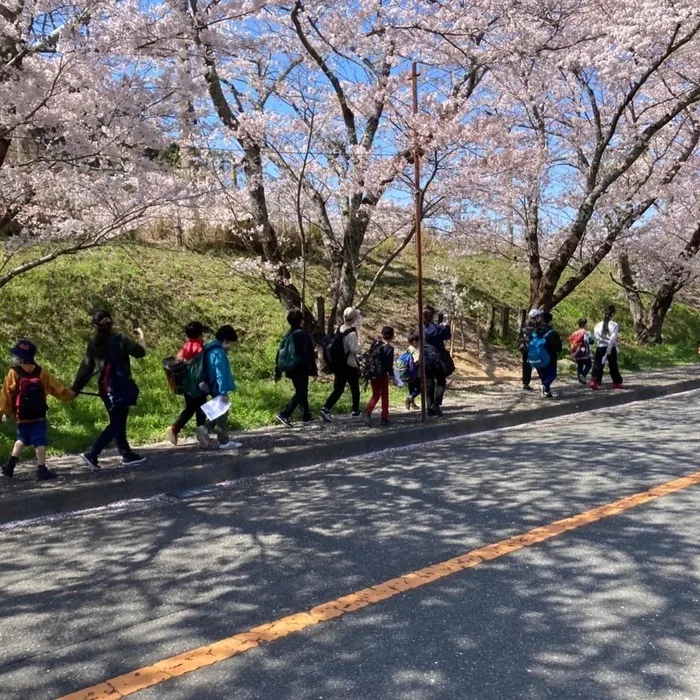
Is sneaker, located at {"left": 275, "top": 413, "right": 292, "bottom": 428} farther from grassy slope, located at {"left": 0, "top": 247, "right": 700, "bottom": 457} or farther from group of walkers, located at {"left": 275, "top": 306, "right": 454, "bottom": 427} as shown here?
grassy slope, located at {"left": 0, "top": 247, "right": 700, "bottom": 457}

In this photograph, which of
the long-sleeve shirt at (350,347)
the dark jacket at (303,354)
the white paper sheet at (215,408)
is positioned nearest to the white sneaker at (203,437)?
the white paper sheet at (215,408)

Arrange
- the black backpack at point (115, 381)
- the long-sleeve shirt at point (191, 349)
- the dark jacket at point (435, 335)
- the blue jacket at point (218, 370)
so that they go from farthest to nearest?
1. the dark jacket at point (435, 335)
2. the long-sleeve shirt at point (191, 349)
3. the blue jacket at point (218, 370)
4. the black backpack at point (115, 381)

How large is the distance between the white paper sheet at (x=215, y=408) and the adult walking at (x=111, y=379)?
28.9 inches

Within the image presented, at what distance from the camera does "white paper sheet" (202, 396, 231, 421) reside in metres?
7.23

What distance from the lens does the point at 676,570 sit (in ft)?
13.6

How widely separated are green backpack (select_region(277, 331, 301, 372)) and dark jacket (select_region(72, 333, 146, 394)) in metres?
2.23

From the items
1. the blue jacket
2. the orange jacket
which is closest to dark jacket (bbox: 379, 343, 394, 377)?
the blue jacket

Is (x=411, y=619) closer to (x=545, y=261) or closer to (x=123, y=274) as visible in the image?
(x=123, y=274)

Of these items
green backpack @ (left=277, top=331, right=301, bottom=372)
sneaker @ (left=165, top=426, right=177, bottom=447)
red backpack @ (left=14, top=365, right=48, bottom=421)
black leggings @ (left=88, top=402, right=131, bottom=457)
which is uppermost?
green backpack @ (left=277, top=331, right=301, bottom=372)

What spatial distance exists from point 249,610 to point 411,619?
34.4 inches

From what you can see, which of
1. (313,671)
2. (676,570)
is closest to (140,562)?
(313,671)

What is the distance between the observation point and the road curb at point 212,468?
5.93 m

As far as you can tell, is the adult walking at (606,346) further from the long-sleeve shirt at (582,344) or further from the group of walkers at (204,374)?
the group of walkers at (204,374)

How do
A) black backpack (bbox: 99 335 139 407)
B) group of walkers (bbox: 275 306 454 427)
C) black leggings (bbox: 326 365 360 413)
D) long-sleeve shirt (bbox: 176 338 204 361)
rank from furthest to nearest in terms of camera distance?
black leggings (bbox: 326 365 360 413) → group of walkers (bbox: 275 306 454 427) → long-sleeve shirt (bbox: 176 338 204 361) → black backpack (bbox: 99 335 139 407)
